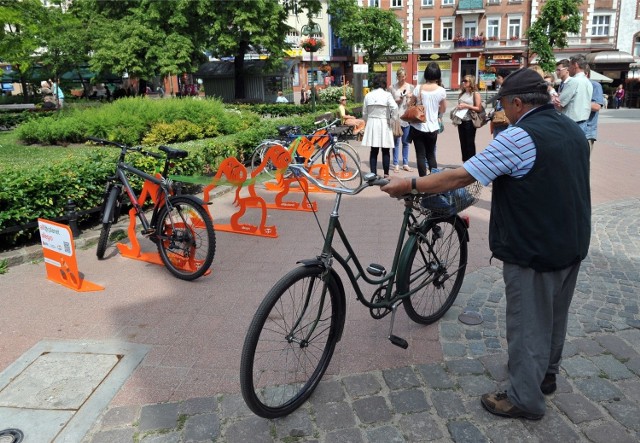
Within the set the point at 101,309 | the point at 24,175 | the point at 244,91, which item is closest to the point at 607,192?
the point at 101,309

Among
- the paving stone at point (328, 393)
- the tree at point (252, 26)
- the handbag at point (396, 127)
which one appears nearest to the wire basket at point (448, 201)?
the paving stone at point (328, 393)

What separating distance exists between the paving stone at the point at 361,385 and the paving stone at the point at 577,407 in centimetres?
101

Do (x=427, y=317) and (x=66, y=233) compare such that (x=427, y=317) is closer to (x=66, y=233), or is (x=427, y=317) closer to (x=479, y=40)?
(x=66, y=233)

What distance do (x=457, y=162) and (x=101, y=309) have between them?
8.67 m

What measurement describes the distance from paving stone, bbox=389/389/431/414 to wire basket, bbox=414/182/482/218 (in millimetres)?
1130

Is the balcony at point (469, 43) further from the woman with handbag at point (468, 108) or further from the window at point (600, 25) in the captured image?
the woman with handbag at point (468, 108)

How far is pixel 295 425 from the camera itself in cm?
275

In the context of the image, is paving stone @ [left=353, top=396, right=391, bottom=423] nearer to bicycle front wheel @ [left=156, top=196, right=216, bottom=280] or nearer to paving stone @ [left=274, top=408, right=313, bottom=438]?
paving stone @ [left=274, top=408, right=313, bottom=438]

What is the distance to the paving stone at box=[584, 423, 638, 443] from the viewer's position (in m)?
2.56

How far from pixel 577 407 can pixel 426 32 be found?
51223 mm

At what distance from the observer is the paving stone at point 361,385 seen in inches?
118

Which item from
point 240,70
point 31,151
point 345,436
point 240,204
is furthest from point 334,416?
point 240,70

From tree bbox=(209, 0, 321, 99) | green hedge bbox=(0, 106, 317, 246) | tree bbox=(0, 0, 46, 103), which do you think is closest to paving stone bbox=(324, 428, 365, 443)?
green hedge bbox=(0, 106, 317, 246)

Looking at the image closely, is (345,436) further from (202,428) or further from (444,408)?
(202,428)
